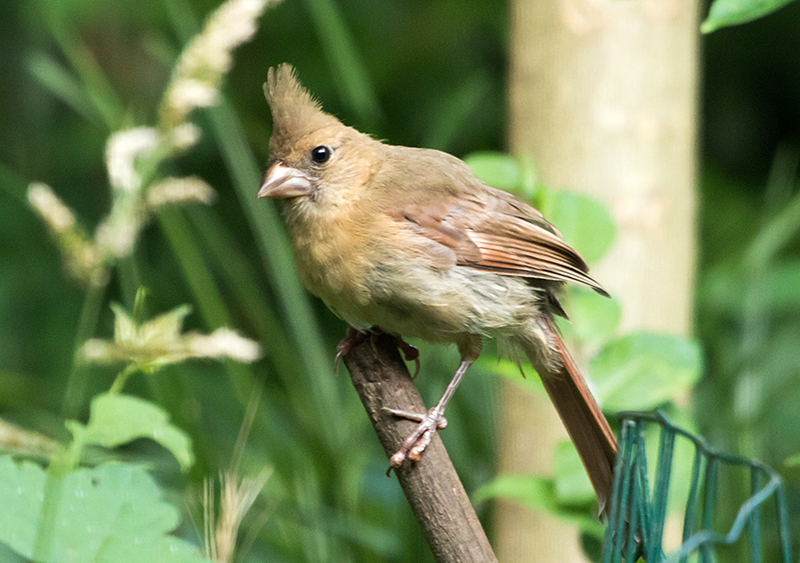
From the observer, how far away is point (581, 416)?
66.4 inches

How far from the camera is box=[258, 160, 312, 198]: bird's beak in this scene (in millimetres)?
1746

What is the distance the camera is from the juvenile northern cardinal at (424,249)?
1647mm

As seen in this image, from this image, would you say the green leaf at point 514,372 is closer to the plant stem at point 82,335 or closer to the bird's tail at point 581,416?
the bird's tail at point 581,416

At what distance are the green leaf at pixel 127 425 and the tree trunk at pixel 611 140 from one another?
1.22 metres

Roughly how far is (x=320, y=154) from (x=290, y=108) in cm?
11

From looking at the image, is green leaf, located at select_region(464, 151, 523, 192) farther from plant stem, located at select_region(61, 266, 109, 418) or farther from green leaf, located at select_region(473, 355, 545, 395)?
plant stem, located at select_region(61, 266, 109, 418)

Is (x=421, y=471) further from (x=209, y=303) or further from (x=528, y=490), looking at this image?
(x=209, y=303)

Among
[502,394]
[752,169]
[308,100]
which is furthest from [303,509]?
[752,169]

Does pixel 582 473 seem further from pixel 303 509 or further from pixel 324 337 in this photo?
pixel 324 337

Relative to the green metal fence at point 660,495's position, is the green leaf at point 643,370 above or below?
above

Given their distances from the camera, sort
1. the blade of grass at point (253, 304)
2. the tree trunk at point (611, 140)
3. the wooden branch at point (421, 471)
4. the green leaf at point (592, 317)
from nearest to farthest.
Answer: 1. the wooden branch at point (421, 471)
2. the green leaf at point (592, 317)
3. the tree trunk at point (611, 140)
4. the blade of grass at point (253, 304)

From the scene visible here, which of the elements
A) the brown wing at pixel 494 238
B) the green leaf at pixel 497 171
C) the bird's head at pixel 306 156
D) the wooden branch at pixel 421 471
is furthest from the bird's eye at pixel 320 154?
the wooden branch at pixel 421 471

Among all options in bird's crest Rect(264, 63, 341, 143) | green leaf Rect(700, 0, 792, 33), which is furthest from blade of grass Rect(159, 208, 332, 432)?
green leaf Rect(700, 0, 792, 33)

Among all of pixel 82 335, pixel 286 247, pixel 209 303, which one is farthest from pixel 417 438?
pixel 286 247
